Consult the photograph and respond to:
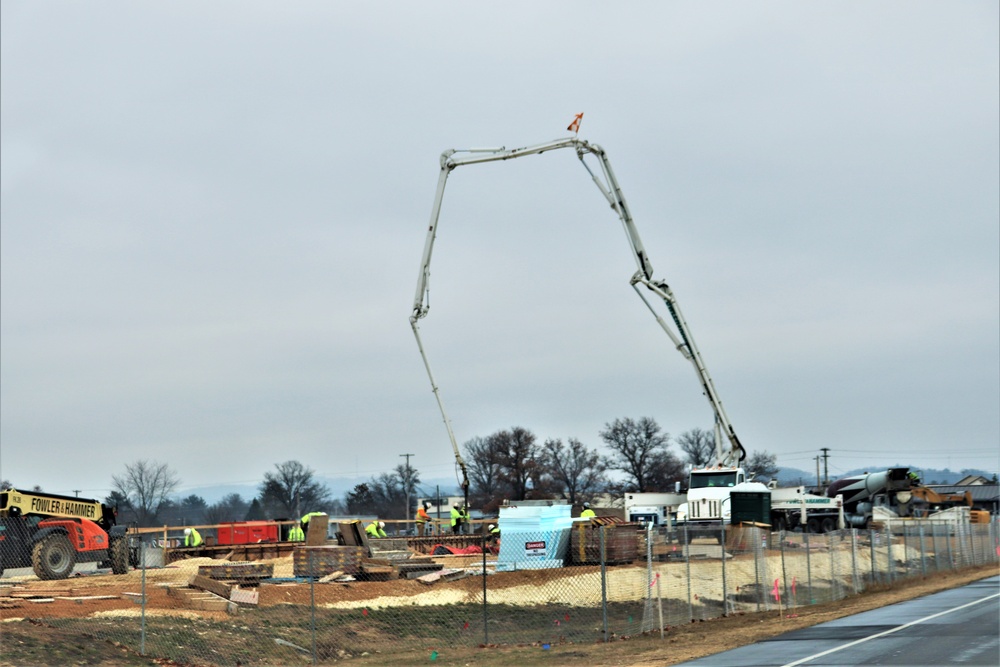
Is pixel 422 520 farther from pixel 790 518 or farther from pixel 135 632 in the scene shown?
pixel 135 632

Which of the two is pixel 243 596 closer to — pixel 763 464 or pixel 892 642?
pixel 892 642

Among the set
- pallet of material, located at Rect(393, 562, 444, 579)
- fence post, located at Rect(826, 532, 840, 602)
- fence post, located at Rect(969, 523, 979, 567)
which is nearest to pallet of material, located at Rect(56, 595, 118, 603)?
pallet of material, located at Rect(393, 562, 444, 579)

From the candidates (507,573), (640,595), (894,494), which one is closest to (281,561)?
(507,573)

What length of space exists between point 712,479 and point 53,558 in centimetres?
2265

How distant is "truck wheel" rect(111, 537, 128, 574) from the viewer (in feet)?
107

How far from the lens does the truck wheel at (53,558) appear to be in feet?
98.1

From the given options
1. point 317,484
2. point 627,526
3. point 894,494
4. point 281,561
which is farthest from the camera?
point 317,484

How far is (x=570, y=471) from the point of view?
405ft

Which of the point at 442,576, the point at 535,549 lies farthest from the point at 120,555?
the point at 535,549

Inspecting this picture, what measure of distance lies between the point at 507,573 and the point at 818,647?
1179 cm

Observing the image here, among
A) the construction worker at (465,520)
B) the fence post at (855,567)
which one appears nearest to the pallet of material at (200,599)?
the fence post at (855,567)

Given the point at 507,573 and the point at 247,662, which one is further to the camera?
the point at 507,573

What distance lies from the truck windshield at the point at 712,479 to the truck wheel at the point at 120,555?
66.1 ft

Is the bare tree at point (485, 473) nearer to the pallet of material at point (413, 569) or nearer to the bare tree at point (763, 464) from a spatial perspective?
the bare tree at point (763, 464)
